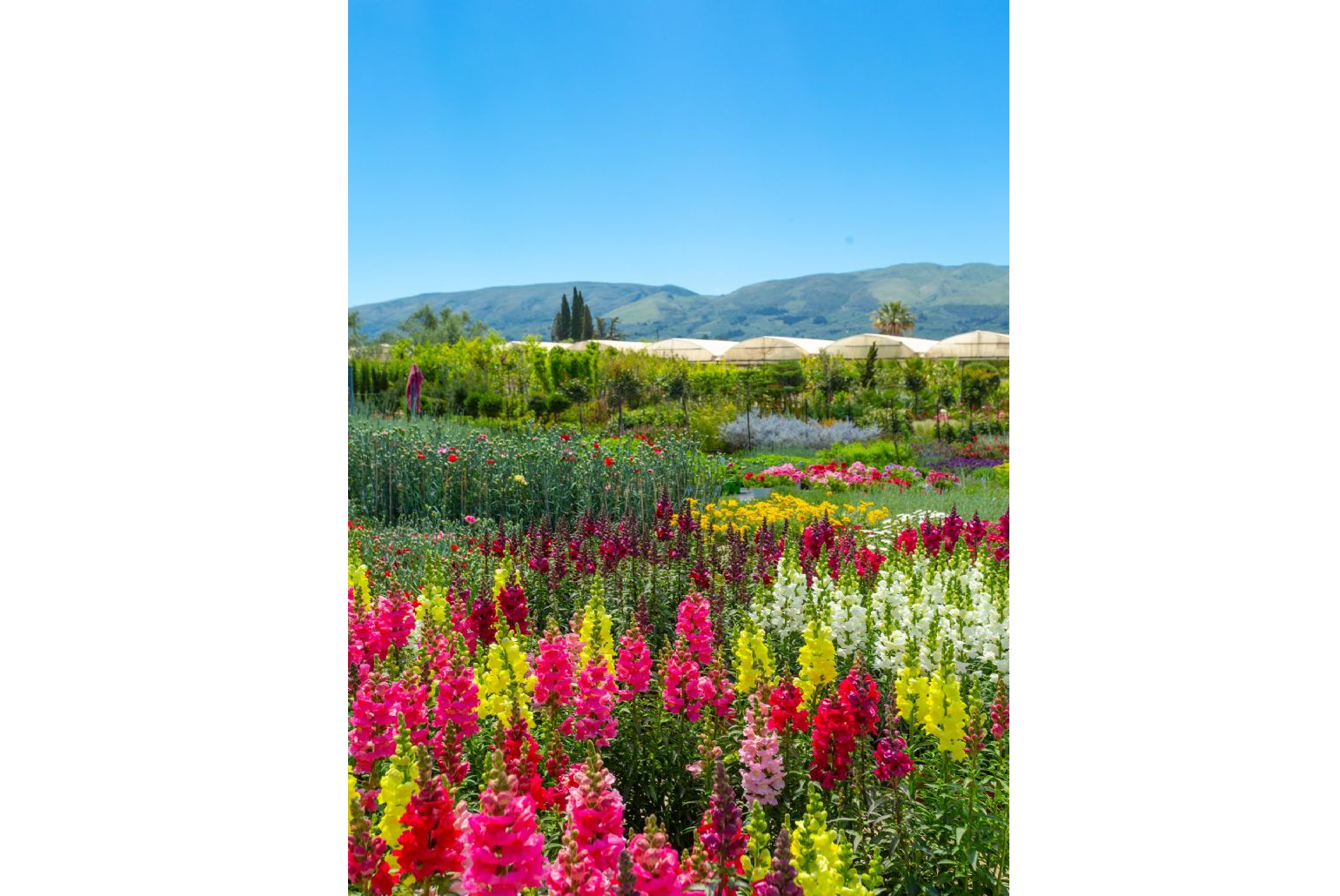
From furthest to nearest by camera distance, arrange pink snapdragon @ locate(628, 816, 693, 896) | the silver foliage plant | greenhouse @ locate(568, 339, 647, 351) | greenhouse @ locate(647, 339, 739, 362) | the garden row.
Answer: greenhouse @ locate(647, 339, 739, 362)
greenhouse @ locate(568, 339, 647, 351)
the silver foliage plant
the garden row
pink snapdragon @ locate(628, 816, 693, 896)

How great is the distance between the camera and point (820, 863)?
139 cm

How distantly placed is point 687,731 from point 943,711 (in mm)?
687

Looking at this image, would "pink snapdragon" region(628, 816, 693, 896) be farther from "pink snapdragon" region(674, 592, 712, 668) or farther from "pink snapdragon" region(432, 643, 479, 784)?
"pink snapdragon" region(674, 592, 712, 668)

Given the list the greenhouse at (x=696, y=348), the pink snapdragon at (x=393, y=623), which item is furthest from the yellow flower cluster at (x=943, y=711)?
the greenhouse at (x=696, y=348)

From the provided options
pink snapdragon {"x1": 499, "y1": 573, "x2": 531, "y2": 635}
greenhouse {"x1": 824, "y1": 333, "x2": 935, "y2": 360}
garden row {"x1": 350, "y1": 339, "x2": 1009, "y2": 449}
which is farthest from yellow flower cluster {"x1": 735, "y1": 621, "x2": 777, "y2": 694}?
greenhouse {"x1": 824, "y1": 333, "x2": 935, "y2": 360}

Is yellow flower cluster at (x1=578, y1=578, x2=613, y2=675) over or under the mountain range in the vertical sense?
under

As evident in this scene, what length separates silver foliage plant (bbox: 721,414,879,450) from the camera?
10297mm

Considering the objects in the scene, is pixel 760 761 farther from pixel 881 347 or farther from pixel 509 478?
pixel 881 347

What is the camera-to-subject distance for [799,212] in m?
3.74

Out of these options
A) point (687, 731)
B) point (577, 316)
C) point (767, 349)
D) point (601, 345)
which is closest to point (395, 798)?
point (687, 731)

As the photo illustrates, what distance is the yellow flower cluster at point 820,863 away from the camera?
4.55 ft
